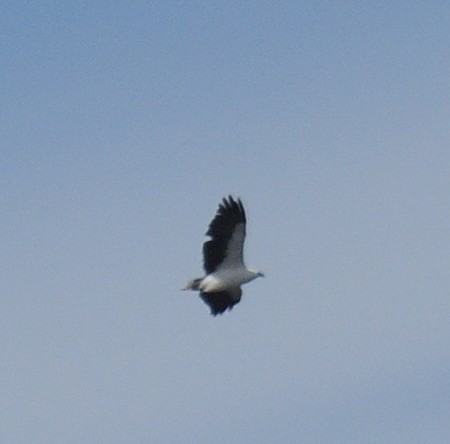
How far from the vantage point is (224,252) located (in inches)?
5054

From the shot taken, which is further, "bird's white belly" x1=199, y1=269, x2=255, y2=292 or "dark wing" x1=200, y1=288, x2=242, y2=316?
"dark wing" x1=200, y1=288, x2=242, y2=316

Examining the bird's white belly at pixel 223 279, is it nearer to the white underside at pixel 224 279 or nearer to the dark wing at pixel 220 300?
the white underside at pixel 224 279

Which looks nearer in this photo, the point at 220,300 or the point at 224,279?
the point at 224,279

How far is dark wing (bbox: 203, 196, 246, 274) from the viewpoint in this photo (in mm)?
128000

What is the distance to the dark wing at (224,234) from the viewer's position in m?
128

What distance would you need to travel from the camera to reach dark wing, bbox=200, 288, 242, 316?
130 meters

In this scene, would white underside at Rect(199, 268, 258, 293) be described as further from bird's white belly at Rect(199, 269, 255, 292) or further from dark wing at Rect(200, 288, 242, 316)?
dark wing at Rect(200, 288, 242, 316)

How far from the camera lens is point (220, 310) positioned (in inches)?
5103

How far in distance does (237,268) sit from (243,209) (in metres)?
2.83

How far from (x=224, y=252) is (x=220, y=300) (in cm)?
261

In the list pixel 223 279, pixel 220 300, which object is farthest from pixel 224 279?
pixel 220 300

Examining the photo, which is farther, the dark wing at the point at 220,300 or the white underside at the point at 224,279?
the dark wing at the point at 220,300

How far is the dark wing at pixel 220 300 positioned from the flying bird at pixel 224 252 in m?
0.55

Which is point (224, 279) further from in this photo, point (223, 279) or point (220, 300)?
point (220, 300)
